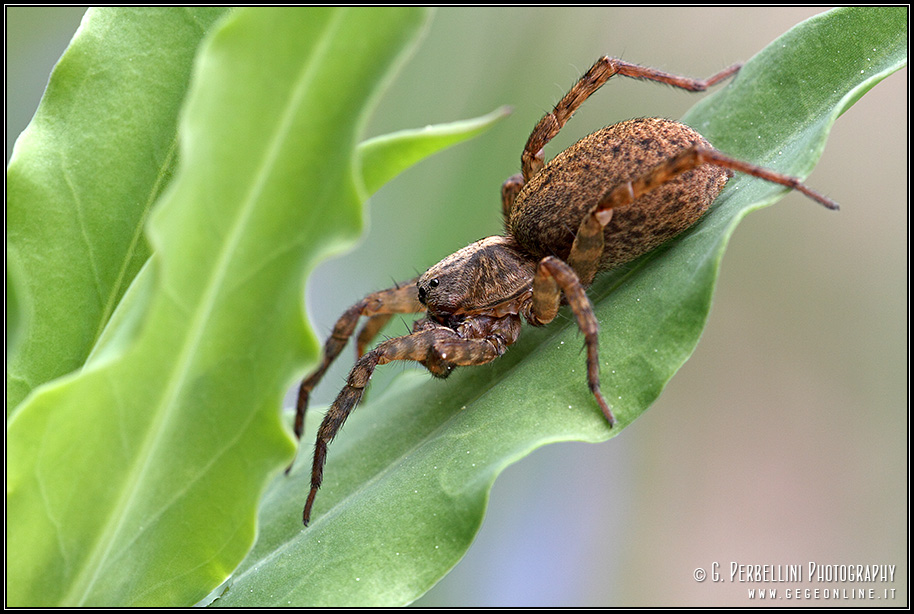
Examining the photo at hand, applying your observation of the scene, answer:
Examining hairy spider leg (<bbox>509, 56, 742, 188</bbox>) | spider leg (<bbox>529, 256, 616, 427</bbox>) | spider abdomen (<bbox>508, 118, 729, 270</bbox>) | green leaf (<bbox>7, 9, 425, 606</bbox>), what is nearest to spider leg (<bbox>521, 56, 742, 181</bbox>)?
hairy spider leg (<bbox>509, 56, 742, 188</bbox>)

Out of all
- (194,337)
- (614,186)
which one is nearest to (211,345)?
(194,337)

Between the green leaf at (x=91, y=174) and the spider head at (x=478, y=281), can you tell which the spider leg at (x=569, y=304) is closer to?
the spider head at (x=478, y=281)

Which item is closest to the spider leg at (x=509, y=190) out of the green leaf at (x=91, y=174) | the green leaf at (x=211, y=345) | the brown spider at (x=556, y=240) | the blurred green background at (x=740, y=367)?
the brown spider at (x=556, y=240)

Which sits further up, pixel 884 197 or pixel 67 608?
pixel 67 608

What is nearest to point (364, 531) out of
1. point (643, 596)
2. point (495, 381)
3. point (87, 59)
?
point (495, 381)

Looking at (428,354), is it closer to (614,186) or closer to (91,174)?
(614,186)

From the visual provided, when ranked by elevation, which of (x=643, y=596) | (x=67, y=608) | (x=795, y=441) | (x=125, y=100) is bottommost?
(x=643, y=596)

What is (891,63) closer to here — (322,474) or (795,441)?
(322,474)

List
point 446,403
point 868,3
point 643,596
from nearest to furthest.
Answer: point 868,3, point 446,403, point 643,596
